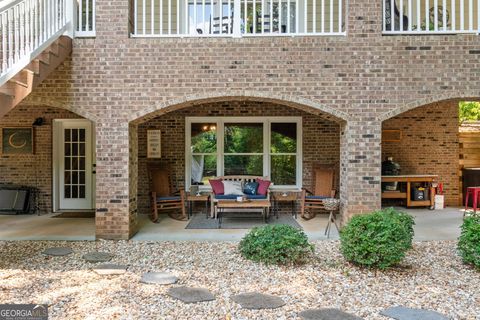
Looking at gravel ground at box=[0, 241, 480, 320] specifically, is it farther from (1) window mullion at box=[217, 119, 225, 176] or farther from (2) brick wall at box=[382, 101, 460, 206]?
(2) brick wall at box=[382, 101, 460, 206]

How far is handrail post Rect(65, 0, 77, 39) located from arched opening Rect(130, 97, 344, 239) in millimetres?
2915

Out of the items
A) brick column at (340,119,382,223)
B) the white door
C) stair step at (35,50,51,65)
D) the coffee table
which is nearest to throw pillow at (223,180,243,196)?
the coffee table

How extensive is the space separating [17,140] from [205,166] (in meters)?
4.37

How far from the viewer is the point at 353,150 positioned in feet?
22.2

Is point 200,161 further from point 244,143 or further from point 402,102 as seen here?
point 402,102

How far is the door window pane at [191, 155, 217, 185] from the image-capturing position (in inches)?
372

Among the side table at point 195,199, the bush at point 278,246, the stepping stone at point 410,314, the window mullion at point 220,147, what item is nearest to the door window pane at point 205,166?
the window mullion at point 220,147

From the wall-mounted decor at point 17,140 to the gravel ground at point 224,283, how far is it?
359 cm

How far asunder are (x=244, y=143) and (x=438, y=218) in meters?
4.52

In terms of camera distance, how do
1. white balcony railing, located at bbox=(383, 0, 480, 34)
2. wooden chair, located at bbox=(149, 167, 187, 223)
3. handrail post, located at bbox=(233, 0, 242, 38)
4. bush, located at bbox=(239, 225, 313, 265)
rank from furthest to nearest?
wooden chair, located at bbox=(149, 167, 187, 223), handrail post, located at bbox=(233, 0, 242, 38), white balcony railing, located at bbox=(383, 0, 480, 34), bush, located at bbox=(239, 225, 313, 265)

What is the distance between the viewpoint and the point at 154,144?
929 centimetres

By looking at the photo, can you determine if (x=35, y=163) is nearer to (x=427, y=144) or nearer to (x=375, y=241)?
(x=375, y=241)

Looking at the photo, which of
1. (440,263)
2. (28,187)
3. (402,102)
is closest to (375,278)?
(440,263)

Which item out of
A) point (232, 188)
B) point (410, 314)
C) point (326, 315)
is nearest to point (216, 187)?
point (232, 188)
